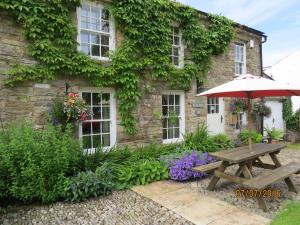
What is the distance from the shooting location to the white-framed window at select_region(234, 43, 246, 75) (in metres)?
10.4

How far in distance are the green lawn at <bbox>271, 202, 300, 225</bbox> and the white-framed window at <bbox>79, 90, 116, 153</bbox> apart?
4436 mm

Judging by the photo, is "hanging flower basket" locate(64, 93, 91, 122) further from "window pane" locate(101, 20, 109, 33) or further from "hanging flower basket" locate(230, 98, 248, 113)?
"hanging flower basket" locate(230, 98, 248, 113)

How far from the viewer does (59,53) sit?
566 centimetres

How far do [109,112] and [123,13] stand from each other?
2.91 m

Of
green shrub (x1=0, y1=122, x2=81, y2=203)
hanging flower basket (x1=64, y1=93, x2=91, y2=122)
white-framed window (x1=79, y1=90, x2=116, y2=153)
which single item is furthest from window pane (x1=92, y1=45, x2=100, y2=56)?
green shrub (x1=0, y1=122, x2=81, y2=203)

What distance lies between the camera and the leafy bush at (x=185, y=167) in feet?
17.4

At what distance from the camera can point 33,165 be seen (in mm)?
3781

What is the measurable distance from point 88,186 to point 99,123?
2527 mm

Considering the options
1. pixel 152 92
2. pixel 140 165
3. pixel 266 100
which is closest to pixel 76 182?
pixel 140 165

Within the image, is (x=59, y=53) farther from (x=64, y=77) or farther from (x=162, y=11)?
(x=162, y=11)

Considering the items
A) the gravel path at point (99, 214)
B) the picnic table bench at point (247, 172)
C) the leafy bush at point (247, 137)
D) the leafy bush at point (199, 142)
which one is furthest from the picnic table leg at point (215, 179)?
the leafy bush at point (247, 137)

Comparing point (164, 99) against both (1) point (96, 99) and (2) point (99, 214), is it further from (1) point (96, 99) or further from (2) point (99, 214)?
(2) point (99, 214)

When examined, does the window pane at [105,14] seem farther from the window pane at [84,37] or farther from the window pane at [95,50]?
the window pane at [95,50]

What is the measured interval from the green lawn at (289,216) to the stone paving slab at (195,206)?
167 millimetres
